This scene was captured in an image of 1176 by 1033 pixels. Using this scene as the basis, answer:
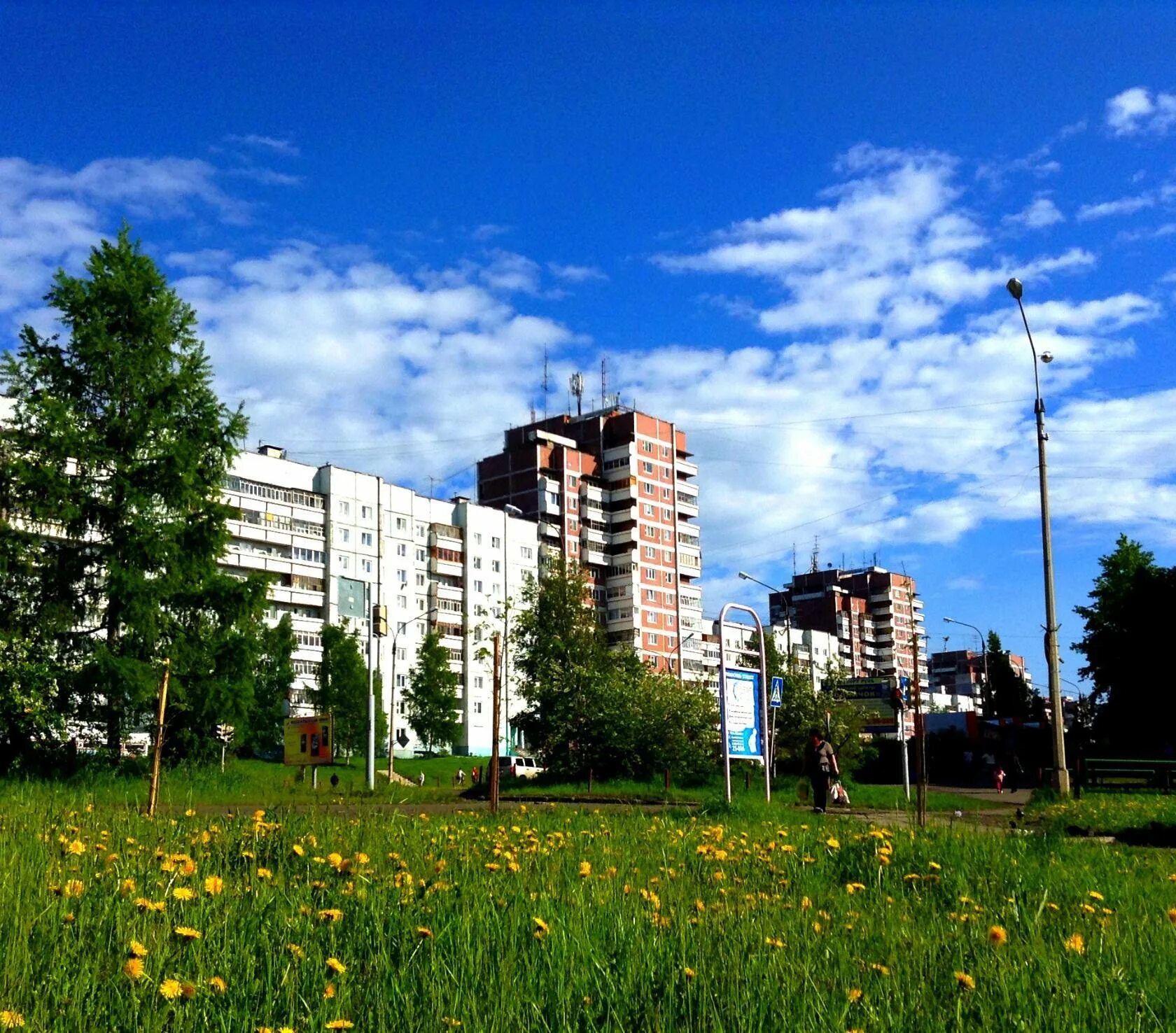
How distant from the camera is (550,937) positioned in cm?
470

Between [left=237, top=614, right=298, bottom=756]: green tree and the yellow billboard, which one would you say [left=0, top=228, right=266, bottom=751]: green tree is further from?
[left=237, top=614, right=298, bottom=756]: green tree

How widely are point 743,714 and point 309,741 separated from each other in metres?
28.0

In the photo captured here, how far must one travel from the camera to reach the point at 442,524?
114 m

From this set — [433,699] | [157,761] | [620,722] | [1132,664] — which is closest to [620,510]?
[433,699]

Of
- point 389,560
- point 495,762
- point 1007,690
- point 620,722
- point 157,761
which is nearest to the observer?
point 157,761

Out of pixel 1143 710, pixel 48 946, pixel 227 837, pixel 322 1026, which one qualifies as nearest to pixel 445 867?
pixel 227 837

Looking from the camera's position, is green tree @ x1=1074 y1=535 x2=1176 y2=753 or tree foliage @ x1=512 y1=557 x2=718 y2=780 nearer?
tree foliage @ x1=512 y1=557 x2=718 y2=780

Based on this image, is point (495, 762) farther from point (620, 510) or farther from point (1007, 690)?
point (620, 510)

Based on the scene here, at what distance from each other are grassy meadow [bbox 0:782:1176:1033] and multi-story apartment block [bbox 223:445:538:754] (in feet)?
260

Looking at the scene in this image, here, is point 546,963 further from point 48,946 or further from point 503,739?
point 503,739

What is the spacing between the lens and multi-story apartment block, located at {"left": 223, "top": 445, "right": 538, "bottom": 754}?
98125 mm

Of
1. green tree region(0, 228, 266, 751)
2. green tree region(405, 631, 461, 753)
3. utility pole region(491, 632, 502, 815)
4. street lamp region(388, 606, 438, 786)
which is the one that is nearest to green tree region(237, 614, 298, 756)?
street lamp region(388, 606, 438, 786)

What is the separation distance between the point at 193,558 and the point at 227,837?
25193 mm

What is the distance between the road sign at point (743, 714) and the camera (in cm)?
2241
